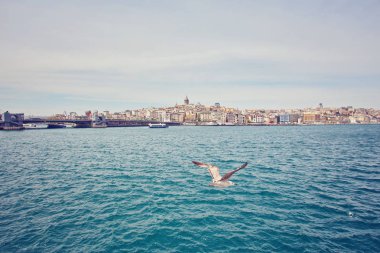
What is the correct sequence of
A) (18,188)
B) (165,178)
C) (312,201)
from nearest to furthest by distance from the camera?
(312,201) < (18,188) < (165,178)

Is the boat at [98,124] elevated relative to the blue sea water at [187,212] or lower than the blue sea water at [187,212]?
elevated

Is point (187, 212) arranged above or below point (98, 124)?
below

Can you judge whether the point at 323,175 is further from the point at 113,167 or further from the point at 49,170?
the point at 49,170

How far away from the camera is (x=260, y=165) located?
29422mm

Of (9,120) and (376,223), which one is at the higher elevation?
(9,120)

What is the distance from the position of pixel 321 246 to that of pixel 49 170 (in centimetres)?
2825

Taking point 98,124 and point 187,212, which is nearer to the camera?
point 187,212

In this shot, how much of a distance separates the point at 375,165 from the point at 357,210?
19672 mm

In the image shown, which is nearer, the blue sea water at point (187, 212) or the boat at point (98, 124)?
the blue sea water at point (187, 212)

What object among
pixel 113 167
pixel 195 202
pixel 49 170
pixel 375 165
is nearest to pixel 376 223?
pixel 195 202

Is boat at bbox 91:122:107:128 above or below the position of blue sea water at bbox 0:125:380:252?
above

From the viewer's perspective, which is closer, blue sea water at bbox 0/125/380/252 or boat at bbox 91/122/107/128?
blue sea water at bbox 0/125/380/252

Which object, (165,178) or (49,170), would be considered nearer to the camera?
(165,178)

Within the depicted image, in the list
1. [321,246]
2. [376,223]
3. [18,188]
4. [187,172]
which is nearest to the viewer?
[321,246]
